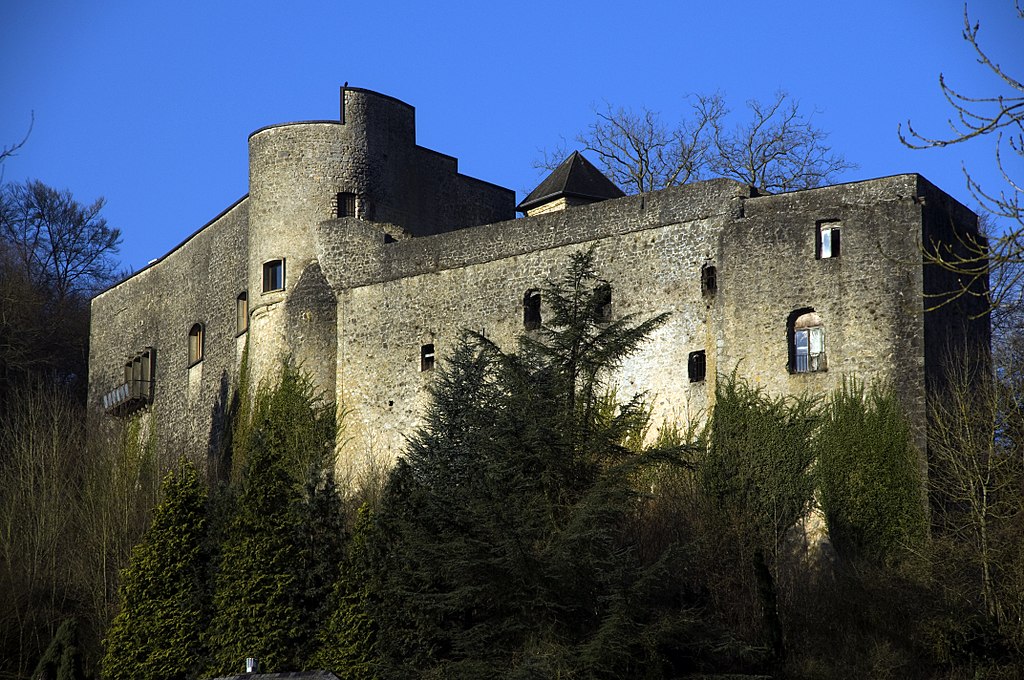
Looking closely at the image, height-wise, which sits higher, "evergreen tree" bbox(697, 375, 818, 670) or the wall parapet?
the wall parapet

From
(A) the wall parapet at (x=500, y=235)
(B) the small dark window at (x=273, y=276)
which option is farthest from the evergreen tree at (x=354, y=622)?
(B) the small dark window at (x=273, y=276)

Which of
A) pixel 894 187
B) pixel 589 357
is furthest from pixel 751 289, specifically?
pixel 589 357

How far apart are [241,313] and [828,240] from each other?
576 inches

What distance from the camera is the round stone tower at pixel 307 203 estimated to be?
34.7 metres

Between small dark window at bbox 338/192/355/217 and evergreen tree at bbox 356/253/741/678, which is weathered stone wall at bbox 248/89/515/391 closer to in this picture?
small dark window at bbox 338/192/355/217

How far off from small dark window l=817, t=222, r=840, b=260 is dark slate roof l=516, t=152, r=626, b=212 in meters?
9.21

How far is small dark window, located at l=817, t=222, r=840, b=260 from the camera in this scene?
28406 millimetres

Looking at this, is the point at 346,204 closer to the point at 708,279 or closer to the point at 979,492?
the point at 708,279

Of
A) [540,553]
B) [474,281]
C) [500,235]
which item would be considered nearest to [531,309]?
[474,281]

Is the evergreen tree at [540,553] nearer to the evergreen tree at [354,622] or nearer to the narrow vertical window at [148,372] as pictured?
the evergreen tree at [354,622]

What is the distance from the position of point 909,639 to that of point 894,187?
25.6ft

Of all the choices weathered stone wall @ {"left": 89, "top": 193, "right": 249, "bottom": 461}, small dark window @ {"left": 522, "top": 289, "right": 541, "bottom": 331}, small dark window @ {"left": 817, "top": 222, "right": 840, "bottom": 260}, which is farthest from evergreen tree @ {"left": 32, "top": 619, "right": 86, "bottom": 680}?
small dark window @ {"left": 817, "top": 222, "right": 840, "bottom": 260}

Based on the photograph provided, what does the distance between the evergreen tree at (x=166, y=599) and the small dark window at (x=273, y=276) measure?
8.71 metres

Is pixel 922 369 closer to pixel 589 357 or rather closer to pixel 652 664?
pixel 589 357
